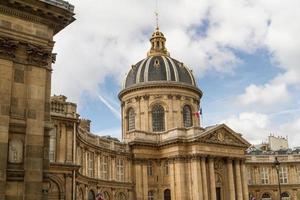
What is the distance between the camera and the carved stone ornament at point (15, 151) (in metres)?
21.8

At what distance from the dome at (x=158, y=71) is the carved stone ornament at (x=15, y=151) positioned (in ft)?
143

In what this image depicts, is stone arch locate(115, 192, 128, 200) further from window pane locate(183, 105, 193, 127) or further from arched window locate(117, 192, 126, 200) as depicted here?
window pane locate(183, 105, 193, 127)

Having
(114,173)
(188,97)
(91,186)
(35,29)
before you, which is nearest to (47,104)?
(35,29)

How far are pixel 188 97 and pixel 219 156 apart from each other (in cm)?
1156

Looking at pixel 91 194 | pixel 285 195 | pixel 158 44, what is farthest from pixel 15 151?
pixel 285 195

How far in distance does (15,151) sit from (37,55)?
5084 mm

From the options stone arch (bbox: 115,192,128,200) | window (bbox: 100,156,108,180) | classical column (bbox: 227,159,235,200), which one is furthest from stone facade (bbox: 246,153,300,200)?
window (bbox: 100,156,108,180)

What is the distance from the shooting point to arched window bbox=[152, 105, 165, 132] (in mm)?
63688

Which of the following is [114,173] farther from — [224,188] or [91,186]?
[224,188]

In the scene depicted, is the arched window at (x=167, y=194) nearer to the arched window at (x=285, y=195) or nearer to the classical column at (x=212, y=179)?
the classical column at (x=212, y=179)

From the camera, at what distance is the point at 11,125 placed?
22.0 metres

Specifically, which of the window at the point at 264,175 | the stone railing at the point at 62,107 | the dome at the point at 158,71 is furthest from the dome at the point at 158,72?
the stone railing at the point at 62,107

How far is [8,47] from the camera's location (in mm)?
22484

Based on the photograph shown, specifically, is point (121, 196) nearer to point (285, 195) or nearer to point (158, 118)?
point (158, 118)
